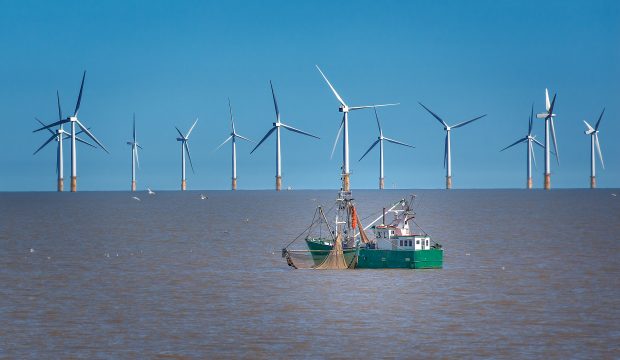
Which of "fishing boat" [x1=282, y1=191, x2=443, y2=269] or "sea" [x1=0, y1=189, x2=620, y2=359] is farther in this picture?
"fishing boat" [x1=282, y1=191, x2=443, y2=269]

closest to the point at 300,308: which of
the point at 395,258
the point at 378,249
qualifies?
the point at 395,258

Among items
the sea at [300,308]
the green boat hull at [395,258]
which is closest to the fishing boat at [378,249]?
the green boat hull at [395,258]

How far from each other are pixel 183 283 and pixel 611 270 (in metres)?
45.1

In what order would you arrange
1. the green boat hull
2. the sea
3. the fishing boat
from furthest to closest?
the green boat hull, the fishing boat, the sea

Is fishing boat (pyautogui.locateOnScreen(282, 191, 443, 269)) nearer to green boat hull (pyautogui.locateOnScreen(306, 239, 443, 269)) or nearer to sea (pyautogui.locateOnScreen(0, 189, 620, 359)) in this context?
green boat hull (pyautogui.locateOnScreen(306, 239, 443, 269))

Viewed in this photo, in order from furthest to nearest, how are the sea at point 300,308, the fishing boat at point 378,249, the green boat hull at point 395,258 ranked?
the green boat hull at point 395,258
the fishing boat at point 378,249
the sea at point 300,308

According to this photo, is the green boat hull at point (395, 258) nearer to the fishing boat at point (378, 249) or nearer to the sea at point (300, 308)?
the fishing boat at point (378, 249)

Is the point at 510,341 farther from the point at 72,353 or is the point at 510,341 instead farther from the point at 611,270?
the point at 611,270

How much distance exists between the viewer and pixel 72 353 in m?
64.4

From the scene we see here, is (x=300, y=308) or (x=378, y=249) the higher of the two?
(x=378, y=249)

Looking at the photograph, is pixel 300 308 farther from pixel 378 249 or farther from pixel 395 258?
pixel 378 249

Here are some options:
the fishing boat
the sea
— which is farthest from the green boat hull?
the sea

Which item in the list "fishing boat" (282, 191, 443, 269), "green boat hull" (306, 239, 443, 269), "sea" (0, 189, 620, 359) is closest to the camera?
"sea" (0, 189, 620, 359)

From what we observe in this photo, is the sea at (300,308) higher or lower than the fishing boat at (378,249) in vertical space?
lower
